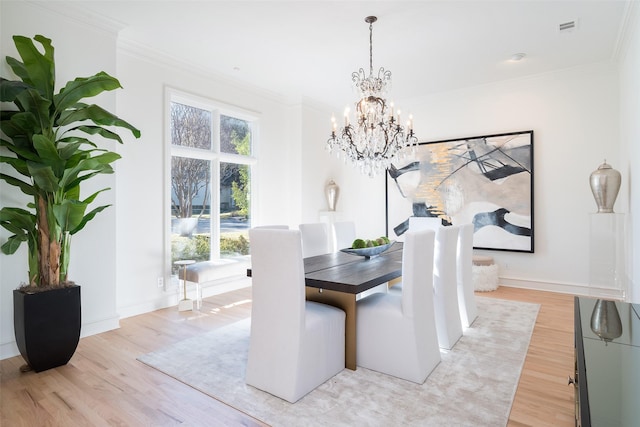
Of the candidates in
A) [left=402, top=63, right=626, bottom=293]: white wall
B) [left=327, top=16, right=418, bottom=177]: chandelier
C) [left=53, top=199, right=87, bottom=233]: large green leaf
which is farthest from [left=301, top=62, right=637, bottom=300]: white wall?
[left=53, top=199, right=87, bottom=233]: large green leaf

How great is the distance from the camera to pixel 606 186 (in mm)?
3840

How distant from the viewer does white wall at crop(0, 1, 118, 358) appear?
9.22ft

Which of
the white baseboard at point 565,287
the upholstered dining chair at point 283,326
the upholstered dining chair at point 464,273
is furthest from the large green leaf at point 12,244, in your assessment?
the white baseboard at point 565,287

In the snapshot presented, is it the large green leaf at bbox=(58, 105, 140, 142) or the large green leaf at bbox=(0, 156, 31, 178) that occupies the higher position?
the large green leaf at bbox=(58, 105, 140, 142)

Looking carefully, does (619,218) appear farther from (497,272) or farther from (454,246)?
(454,246)

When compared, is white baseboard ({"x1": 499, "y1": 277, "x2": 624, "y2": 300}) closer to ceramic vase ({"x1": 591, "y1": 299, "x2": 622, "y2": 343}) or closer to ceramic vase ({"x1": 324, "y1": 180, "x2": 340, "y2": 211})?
ceramic vase ({"x1": 591, "y1": 299, "x2": 622, "y2": 343})

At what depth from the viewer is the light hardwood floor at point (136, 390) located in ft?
6.48

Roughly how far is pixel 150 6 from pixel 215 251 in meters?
2.93

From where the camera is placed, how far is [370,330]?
251cm

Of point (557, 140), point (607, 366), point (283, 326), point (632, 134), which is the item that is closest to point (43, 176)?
point (283, 326)

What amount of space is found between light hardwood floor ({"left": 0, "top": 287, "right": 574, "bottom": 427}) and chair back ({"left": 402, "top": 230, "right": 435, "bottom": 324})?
2.56ft

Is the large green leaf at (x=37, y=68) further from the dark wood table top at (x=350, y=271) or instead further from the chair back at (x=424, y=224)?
the chair back at (x=424, y=224)

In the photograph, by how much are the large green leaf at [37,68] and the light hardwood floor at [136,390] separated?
208 cm

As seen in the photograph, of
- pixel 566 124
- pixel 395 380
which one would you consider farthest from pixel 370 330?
pixel 566 124
